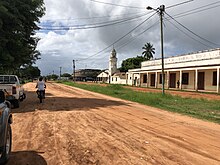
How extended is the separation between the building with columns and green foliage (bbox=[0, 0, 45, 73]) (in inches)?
952

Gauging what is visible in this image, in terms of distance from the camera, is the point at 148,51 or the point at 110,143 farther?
the point at 148,51

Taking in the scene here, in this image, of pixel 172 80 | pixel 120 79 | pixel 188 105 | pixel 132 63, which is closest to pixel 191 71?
pixel 172 80

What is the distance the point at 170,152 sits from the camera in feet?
21.0

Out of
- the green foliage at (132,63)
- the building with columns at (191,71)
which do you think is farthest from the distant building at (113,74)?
the building with columns at (191,71)

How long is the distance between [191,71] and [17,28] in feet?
107

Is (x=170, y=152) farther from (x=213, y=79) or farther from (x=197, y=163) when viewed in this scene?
(x=213, y=79)

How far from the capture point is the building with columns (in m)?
38.0

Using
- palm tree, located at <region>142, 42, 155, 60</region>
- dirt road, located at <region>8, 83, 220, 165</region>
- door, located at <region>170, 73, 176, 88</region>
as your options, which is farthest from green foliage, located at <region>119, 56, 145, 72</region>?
dirt road, located at <region>8, 83, 220, 165</region>

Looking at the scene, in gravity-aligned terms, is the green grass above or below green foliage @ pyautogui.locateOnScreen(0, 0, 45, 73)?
below

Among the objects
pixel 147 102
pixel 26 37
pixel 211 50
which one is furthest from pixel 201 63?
pixel 26 37

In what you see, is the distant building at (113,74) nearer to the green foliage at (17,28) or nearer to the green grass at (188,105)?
the green grass at (188,105)

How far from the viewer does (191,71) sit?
4366cm

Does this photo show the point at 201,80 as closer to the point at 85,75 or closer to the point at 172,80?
the point at 172,80

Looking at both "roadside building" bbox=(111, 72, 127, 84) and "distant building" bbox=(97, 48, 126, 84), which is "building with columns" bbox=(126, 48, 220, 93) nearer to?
"roadside building" bbox=(111, 72, 127, 84)
